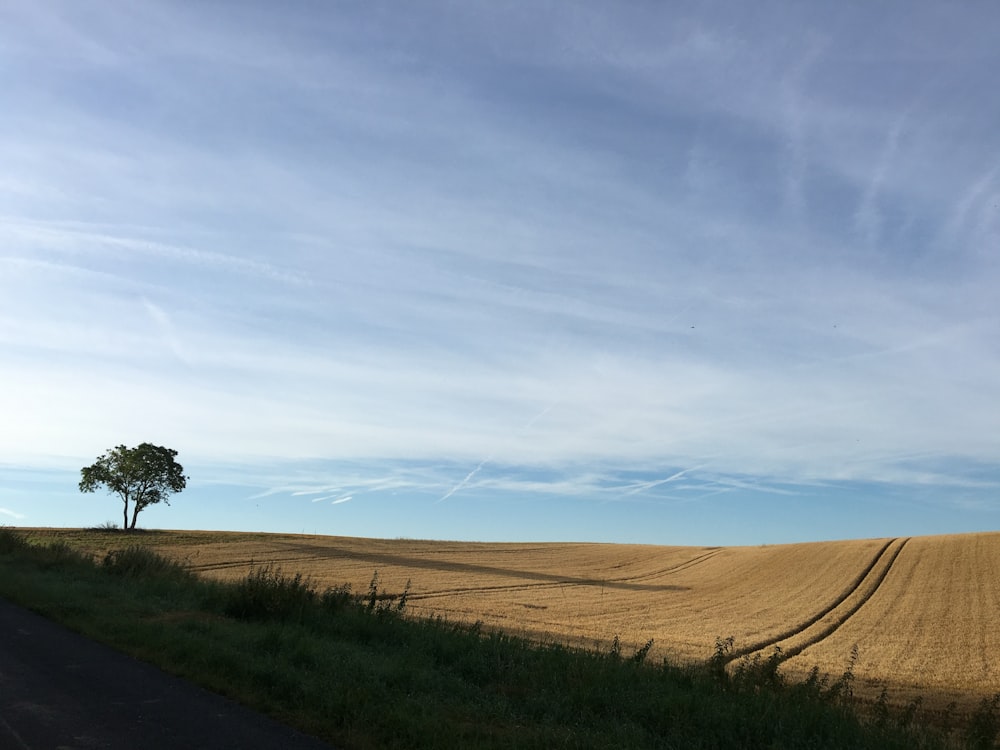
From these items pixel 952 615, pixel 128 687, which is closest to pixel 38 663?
pixel 128 687

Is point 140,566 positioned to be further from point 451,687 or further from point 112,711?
point 451,687

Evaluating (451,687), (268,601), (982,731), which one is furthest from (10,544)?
(982,731)

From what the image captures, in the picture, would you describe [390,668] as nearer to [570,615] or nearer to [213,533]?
[570,615]

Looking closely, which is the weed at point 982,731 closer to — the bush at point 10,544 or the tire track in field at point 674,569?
the bush at point 10,544

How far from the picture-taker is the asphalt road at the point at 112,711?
7.66 m

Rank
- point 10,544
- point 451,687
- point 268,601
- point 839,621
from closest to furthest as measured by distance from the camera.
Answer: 1. point 451,687
2. point 268,601
3. point 10,544
4. point 839,621

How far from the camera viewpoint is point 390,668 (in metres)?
10.8

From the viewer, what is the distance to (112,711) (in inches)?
341

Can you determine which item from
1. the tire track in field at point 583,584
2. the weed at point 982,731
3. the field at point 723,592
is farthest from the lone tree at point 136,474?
the weed at point 982,731

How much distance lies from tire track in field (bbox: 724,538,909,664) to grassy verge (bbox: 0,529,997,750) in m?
6.60

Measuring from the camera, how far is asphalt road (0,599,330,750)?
7.66 m

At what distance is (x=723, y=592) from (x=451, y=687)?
130 ft

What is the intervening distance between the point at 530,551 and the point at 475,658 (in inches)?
2562

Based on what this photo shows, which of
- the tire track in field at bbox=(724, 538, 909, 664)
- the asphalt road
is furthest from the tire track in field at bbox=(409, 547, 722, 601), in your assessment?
the asphalt road
